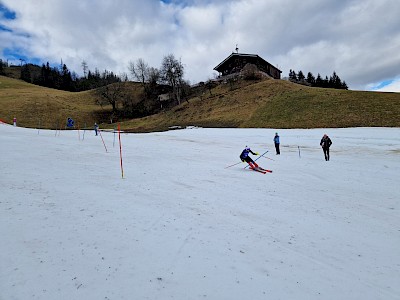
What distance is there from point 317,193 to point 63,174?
1013 cm

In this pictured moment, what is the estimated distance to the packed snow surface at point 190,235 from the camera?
13.4ft

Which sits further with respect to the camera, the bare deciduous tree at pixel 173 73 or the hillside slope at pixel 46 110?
the bare deciduous tree at pixel 173 73

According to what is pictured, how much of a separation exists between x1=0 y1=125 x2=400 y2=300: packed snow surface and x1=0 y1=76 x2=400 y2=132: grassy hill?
26492 mm

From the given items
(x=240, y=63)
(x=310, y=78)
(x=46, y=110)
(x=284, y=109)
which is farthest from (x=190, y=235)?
(x=310, y=78)

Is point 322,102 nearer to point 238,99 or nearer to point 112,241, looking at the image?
point 238,99

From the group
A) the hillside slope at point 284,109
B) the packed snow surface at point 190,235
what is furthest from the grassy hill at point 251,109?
the packed snow surface at point 190,235

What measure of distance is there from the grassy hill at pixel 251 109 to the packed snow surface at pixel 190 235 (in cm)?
2649

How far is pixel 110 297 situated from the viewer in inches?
146

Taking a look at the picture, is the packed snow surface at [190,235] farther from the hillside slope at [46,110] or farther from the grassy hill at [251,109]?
the hillside slope at [46,110]

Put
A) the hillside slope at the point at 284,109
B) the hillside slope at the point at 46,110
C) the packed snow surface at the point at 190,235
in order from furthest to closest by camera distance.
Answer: the hillside slope at the point at 46,110 < the hillside slope at the point at 284,109 < the packed snow surface at the point at 190,235

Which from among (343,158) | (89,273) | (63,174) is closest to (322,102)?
(343,158)

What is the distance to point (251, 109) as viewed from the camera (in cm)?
4609

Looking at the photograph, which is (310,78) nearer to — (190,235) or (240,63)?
(240,63)

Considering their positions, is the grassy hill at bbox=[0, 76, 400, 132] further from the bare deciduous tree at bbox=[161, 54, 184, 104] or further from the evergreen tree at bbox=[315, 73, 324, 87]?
the evergreen tree at bbox=[315, 73, 324, 87]
